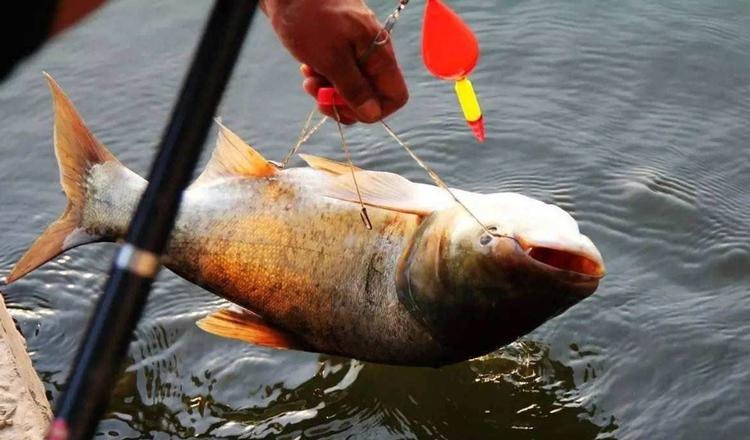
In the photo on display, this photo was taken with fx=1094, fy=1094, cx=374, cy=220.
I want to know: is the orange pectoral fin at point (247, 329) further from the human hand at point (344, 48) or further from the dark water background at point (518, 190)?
the human hand at point (344, 48)

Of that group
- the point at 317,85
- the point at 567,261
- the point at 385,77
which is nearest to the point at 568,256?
the point at 567,261

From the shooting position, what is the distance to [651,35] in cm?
633

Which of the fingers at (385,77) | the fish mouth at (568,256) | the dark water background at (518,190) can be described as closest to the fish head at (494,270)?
the fish mouth at (568,256)

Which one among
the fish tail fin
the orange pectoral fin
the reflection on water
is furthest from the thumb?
the reflection on water

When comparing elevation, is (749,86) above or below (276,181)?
below

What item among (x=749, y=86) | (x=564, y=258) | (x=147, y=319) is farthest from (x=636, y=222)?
(x=147, y=319)

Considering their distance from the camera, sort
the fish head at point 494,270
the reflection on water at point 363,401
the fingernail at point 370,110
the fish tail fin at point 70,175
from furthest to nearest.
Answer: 1. the reflection on water at point 363,401
2. the fish tail fin at point 70,175
3. the fish head at point 494,270
4. the fingernail at point 370,110

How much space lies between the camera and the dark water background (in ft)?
13.9

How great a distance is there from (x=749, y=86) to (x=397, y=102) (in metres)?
3.45

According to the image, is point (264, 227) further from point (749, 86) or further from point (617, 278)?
point (749, 86)

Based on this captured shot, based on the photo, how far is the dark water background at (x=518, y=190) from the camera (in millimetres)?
4246

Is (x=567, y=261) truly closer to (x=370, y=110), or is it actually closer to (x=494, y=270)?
(x=494, y=270)

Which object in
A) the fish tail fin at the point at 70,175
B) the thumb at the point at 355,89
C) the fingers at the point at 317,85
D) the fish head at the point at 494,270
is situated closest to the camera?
the thumb at the point at 355,89

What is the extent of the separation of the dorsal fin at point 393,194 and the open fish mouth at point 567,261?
1.33ft
